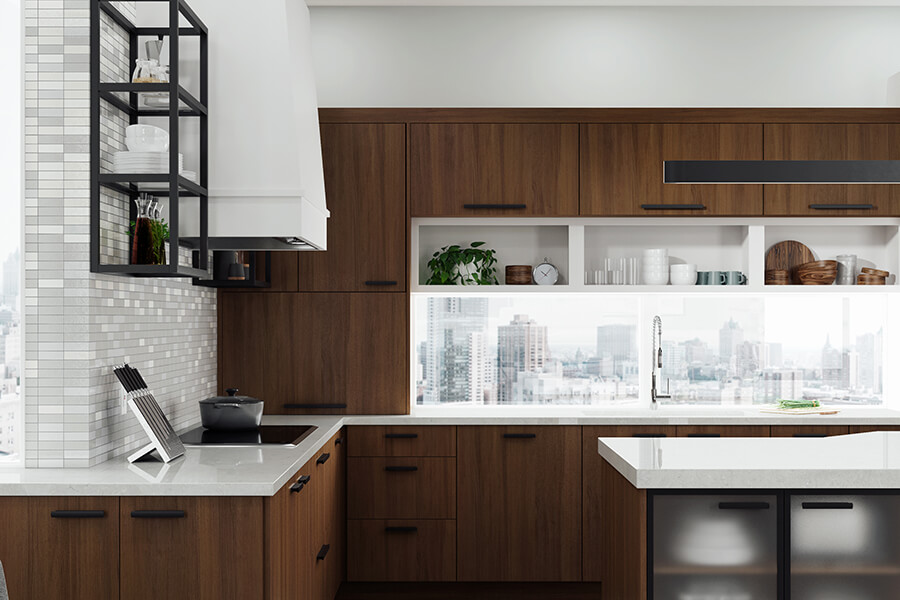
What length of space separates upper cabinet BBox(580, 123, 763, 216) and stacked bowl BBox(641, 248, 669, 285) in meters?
0.24

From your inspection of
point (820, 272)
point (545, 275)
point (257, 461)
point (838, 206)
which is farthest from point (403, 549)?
point (838, 206)

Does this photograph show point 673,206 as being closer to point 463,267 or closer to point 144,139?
point 463,267

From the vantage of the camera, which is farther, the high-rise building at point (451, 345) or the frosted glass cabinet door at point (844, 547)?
the high-rise building at point (451, 345)

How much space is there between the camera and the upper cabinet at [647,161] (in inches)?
156

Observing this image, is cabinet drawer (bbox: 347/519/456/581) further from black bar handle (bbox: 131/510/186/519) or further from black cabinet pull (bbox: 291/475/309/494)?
black bar handle (bbox: 131/510/186/519)

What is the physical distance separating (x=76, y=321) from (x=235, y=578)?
3.19 feet

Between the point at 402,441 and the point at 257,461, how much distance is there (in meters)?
1.29

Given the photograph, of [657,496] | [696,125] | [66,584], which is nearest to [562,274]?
[696,125]

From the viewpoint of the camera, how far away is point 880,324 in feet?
14.5

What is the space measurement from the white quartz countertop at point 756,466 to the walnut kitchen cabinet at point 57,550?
5.16 feet

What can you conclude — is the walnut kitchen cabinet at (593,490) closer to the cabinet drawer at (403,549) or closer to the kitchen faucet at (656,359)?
the kitchen faucet at (656,359)

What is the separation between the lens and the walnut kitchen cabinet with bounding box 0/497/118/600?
7.43ft

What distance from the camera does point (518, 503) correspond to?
383cm

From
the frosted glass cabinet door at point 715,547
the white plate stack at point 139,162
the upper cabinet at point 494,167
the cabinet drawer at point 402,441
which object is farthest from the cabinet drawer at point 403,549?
the white plate stack at point 139,162
